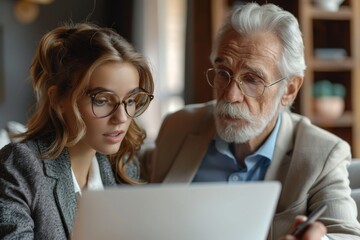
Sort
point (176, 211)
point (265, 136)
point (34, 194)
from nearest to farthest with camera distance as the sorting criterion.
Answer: point (176, 211) → point (34, 194) → point (265, 136)

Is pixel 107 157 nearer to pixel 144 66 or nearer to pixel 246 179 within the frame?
pixel 144 66

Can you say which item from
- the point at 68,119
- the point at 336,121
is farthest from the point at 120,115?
the point at 336,121

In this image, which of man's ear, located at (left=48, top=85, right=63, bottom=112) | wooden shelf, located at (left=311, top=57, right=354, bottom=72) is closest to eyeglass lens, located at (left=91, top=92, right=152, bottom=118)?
man's ear, located at (left=48, top=85, right=63, bottom=112)

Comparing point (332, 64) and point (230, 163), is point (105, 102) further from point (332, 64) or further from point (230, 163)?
point (332, 64)

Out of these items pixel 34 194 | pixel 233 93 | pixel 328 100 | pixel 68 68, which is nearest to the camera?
pixel 34 194

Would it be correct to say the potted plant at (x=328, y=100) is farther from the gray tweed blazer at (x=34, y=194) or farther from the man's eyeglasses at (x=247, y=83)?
the gray tweed blazer at (x=34, y=194)

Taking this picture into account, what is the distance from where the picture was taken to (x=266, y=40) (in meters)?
1.84

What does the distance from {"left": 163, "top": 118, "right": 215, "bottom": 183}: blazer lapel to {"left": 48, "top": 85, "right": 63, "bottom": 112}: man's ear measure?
623 millimetres

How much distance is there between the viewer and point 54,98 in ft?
4.78

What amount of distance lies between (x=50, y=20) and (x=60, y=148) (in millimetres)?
4001

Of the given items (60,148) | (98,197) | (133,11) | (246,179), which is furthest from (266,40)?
(133,11)

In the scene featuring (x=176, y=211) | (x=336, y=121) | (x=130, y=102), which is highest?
(x=130, y=102)

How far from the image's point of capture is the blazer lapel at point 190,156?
1.96 metres

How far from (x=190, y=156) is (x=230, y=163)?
0.45 ft
